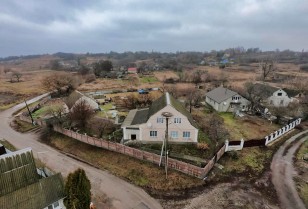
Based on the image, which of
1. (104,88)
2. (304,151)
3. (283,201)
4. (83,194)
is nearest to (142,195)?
(83,194)

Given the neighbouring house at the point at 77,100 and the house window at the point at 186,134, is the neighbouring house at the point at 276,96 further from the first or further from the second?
the neighbouring house at the point at 77,100

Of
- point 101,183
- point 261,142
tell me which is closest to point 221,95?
point 261,142

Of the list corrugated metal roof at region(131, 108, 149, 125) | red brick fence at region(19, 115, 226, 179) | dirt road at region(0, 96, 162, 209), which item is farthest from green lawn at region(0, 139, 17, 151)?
corrugated metal roof at region(131, 108, 149, 125)

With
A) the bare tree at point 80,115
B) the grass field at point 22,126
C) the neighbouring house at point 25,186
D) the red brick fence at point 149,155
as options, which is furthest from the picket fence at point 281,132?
the grass field at point 22,126

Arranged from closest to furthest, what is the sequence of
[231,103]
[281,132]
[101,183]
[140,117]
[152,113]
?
[101,183] < [152,113] < [140,117] < [281,132] < [231,103]

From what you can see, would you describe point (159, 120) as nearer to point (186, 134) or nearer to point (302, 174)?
point (186, 134)

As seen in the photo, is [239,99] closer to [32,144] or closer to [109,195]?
[109,195]

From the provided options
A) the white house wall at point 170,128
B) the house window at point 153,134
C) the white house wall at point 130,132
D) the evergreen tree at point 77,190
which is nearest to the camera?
the evergreen tree at point 77,190
